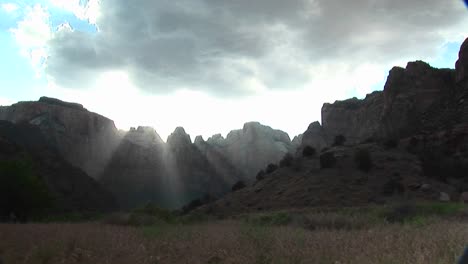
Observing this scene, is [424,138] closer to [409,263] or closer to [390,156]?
[390,156]

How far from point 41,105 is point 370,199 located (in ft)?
329

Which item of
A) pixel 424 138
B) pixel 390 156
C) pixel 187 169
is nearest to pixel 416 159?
pixel 390 156

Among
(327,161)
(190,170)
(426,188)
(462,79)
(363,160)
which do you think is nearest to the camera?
(426,188)

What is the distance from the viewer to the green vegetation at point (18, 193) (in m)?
41.0

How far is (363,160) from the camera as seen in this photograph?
181 feet

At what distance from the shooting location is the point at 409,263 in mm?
6344

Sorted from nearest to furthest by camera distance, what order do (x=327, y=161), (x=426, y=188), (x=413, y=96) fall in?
(x=426, y=188) < (x=327, y=161) < (x=413, y=96)

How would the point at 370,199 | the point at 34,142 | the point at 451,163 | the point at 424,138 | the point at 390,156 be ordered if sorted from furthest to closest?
the point at 34,142 → the point at 424,138 → the point at 390,156 → the point at 451,163 → the point at 370,199

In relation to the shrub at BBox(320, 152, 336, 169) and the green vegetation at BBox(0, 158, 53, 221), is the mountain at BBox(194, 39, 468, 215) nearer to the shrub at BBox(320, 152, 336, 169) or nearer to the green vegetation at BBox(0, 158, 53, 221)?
the shrub at BBox(320, 152, 336, 169)

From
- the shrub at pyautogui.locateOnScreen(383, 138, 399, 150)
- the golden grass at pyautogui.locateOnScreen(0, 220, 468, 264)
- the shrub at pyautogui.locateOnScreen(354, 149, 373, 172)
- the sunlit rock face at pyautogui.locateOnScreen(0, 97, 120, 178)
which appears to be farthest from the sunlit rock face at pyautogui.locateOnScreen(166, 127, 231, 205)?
the golden grass at pyautogui.locateOnScreen(0, 220, 468, 264)

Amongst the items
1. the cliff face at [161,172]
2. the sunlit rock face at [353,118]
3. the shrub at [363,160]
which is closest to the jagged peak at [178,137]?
the cliff face at [161,172]

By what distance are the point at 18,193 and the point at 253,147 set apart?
4557 inches

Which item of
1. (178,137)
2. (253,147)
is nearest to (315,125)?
(253,147)

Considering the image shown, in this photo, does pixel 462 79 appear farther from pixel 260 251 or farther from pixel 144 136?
pixel 144 136
